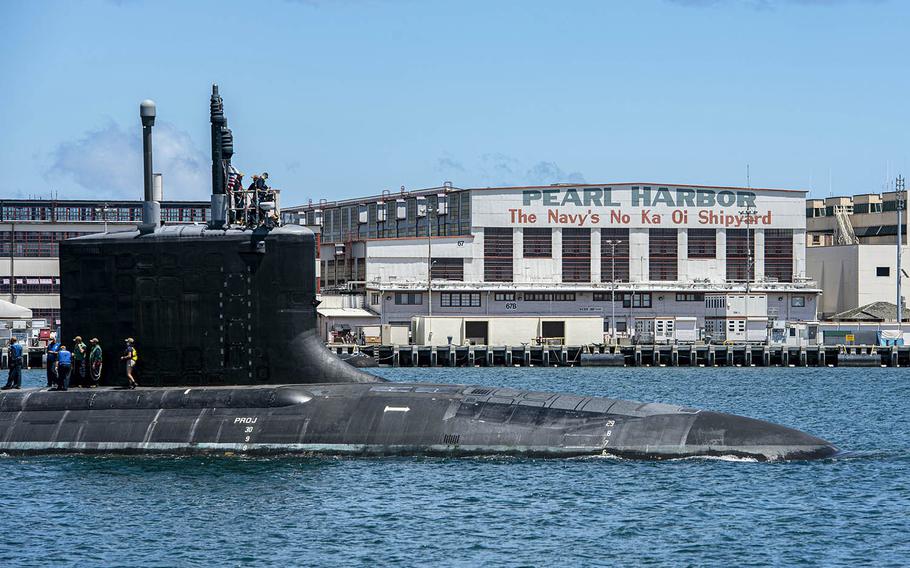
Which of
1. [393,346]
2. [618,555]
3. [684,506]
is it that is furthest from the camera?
[393,346]

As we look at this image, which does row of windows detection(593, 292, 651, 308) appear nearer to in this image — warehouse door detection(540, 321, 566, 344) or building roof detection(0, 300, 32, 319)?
warehouse door detection(540, 321, 566, 344)

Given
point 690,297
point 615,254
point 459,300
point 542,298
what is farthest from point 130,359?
point 690,297

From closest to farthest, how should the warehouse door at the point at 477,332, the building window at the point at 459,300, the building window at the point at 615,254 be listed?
1. the warehouse door at the point at 477,332
2. the building window at the point at 459,300
3. the building window at the point at 615,254

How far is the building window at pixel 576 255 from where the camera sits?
94500 millimetres

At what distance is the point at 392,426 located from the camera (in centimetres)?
2886

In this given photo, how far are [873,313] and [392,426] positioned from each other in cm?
7708

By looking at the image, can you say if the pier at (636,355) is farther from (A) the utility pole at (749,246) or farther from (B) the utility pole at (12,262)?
(B) the utility pole at (12,262)

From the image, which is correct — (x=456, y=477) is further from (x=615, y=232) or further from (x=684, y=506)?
(x=615, y=232)

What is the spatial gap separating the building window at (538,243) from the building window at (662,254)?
7.51 meters

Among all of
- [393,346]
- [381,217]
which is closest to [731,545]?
[393,346]

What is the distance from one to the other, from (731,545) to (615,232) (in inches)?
2929

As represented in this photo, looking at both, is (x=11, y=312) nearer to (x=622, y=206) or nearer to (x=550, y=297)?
(x=550, y=297)

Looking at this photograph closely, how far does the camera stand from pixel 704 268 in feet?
315

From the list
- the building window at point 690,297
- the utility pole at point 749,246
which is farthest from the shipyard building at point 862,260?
the building window at point 690,297
